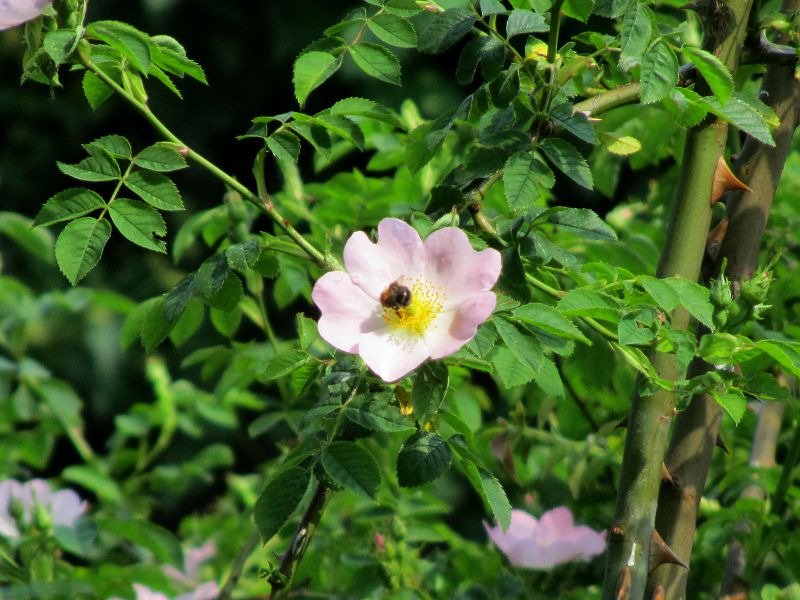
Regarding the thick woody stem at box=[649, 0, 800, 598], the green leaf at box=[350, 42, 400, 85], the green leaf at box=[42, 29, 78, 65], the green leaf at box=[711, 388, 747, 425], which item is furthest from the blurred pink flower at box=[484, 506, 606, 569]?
the green leaf at box=[42, 29, 78, 65]

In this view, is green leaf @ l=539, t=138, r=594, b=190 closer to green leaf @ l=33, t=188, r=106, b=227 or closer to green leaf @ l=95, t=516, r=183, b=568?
green leaf @ l=33, t=188, r=106, b=227

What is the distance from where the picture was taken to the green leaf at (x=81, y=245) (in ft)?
2.24

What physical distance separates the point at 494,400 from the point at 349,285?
221cm

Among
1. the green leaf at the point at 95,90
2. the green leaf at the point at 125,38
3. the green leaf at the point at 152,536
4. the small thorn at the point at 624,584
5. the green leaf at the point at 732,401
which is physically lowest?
the green leaf at the point at 152,536

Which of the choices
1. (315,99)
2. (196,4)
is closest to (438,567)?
(315,99)

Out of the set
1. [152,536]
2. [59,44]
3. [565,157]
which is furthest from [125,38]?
[152,536]

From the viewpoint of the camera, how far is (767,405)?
1.10 m

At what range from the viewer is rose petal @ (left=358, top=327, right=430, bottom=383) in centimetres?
61

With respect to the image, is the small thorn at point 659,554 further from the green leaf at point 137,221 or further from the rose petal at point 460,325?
the green leaf at point 137,221

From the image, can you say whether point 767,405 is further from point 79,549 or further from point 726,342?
point 79,549

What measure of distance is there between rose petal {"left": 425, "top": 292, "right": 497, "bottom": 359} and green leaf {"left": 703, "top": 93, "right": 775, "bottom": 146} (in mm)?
209

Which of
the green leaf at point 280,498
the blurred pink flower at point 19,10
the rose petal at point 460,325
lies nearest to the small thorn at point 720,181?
the rose petal at point 460,325

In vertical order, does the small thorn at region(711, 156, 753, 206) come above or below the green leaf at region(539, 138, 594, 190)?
below

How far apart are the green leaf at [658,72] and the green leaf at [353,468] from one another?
0.27 meters
